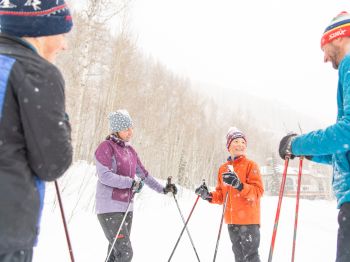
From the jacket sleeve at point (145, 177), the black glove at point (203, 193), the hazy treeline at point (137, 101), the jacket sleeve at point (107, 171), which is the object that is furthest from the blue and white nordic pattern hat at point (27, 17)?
the hazy treeline at point (137, 101)

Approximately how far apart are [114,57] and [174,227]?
11011 millimetres

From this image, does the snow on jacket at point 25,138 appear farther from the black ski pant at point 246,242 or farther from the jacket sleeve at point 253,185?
the black ski pant at point 246,242

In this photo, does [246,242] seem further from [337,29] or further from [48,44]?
[48,44]

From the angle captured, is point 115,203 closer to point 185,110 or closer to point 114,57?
point 114,57

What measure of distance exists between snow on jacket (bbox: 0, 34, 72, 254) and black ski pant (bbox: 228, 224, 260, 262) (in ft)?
8.90

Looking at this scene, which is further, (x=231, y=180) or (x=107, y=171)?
(x=107, y=171)

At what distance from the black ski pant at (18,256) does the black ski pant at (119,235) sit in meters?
2.21

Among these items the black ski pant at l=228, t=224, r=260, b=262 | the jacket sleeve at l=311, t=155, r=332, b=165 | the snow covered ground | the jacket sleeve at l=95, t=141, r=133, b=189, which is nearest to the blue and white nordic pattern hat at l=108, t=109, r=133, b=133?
the jacket sleeve at l=95, t=141, r=133, b=189

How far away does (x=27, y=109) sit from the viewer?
4.02 feet

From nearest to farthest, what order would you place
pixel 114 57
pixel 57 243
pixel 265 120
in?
pixel 57 243
pixel 114 57
pixel 265 120

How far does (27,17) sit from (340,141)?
162 cm

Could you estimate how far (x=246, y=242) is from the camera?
3570mm

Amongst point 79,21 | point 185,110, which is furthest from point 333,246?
point 185,110

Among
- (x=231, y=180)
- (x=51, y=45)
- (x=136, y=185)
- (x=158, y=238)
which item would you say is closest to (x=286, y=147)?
(x=231, y=180)
